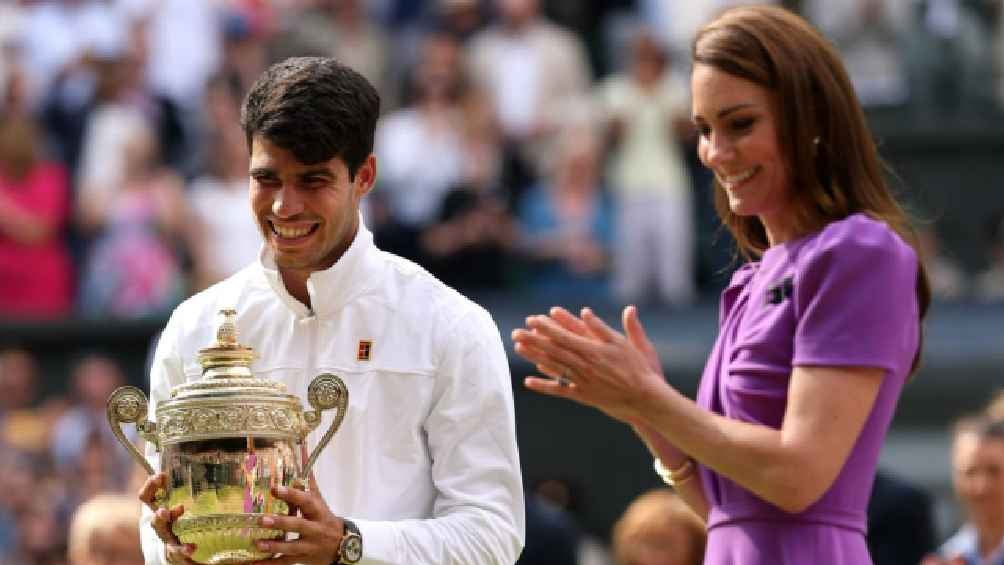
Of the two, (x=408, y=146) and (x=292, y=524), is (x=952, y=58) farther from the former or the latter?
(x=292, y=524)

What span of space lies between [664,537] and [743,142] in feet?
10.2

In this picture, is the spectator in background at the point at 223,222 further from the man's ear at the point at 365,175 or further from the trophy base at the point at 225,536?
the trophy base at the point at 225,536

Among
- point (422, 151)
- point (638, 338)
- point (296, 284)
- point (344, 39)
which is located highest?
point (344, 39)

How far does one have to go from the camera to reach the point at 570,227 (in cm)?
1244

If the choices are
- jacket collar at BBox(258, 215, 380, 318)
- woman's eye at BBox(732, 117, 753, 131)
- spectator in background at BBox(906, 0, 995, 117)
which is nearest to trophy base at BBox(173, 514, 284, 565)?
jacket collar at BBox(258, 215, 380, 318)

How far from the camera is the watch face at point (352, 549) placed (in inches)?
163

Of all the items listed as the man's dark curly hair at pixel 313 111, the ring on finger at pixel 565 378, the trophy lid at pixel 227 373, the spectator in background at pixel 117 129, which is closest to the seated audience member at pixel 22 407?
the spectator in background at pixel 117 129

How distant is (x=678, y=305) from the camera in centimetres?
1247

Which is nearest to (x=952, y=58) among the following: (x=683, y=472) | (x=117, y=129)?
(x=117, y=129)

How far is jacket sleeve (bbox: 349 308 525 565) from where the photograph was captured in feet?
14.5

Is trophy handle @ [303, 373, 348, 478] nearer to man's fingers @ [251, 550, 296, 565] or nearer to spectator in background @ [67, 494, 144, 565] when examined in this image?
man's fingers @ [251, 550, 296, 565]

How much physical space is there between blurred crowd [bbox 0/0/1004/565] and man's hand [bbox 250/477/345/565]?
6886 millimetres

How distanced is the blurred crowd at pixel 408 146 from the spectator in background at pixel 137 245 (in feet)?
0.04

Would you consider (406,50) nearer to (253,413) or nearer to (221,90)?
(221,90)
